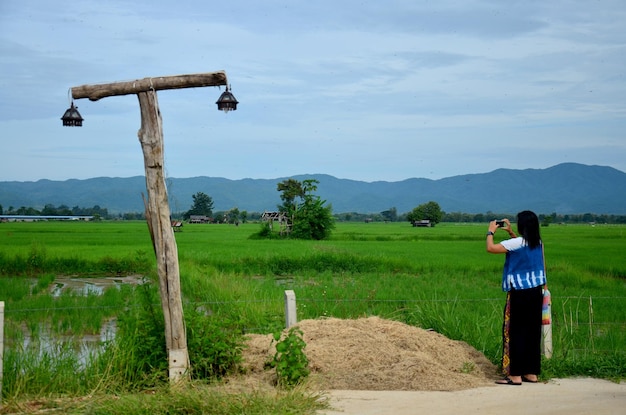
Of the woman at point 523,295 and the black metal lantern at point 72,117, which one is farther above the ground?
the black metal lantern at point 72,117

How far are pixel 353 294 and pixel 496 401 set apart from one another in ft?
26.5

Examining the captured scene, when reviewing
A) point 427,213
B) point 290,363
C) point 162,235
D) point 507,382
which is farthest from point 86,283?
point 427,213

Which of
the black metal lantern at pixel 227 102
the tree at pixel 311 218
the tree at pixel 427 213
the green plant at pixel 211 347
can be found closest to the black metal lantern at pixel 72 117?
the black metal lantern at pixel 227 102

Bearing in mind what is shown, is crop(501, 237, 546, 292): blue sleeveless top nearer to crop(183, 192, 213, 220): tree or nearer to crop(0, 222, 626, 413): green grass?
crop(0, 222, 626, 413): green grass

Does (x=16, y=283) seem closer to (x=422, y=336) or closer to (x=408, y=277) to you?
(x=408, y=277)

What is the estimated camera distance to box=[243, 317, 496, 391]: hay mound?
22.9 feet

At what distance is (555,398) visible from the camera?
648 cm

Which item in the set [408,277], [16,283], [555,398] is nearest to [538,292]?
[555,398]

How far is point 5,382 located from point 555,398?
15.7 feet

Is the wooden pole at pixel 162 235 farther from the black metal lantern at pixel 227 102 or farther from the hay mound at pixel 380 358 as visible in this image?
the hay mound at pixel 380 358

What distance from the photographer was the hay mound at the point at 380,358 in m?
6.96

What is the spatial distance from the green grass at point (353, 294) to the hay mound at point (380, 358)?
37 centimetres

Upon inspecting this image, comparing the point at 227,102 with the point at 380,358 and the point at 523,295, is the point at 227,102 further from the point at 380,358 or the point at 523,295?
the point at 523,295

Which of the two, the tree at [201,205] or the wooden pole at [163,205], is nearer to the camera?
the wooden pole at [163,205]
